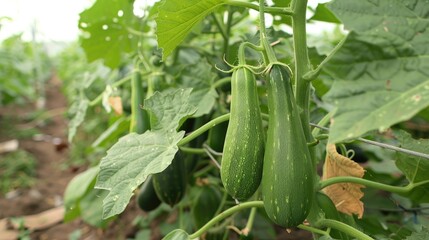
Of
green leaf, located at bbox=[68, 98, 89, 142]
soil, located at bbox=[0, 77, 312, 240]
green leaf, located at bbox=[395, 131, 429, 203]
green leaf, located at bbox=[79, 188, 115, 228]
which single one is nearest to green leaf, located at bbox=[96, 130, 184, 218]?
green leaf, located at bbox=[395, 131, 429, 203]

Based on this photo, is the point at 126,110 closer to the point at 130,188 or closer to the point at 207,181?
the point at 207,181

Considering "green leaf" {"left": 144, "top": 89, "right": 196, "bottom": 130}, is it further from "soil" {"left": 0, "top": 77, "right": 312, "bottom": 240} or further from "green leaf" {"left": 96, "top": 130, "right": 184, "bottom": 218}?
"soil" {"left": 0, "top": 77, "right": 312, "bottom": 240}

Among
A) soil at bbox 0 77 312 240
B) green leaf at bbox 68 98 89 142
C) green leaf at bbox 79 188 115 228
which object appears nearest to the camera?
green leaf at bbox 68 98 89 142

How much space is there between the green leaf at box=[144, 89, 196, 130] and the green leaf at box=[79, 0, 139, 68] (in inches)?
36.6

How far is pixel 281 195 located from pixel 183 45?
1401 mm

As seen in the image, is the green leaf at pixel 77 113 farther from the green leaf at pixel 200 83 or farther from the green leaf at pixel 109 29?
the green leaf at pixel 200 83

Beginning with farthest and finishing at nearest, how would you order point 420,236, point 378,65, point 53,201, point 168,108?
1. point 53,201
2. point 168,108
3. point 420,236
4. point 378,65

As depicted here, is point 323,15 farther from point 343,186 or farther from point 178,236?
point 178,236

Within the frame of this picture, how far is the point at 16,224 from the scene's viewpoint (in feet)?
10.0

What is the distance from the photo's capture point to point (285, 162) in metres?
1.20

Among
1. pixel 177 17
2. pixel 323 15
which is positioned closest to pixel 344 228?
pixel 177 17

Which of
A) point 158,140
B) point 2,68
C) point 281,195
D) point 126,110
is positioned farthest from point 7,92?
point 281,195

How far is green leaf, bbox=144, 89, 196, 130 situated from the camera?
4.96 feet

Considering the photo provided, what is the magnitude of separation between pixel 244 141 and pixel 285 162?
13cm
